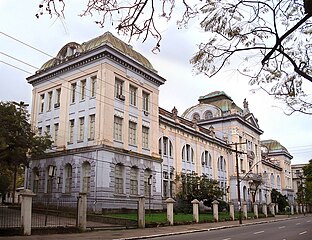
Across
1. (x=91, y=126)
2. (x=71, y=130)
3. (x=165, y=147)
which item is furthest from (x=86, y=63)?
(x=165, y=147)

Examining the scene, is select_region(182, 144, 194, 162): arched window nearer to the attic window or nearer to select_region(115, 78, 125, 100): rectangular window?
select_region(115, 78, 125, 100): rectangular window

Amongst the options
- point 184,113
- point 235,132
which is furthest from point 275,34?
point 184,113

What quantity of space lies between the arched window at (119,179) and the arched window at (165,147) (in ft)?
29.3

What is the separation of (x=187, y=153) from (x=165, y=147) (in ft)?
18.2

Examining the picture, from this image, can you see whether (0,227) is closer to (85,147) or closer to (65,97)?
(85,147)

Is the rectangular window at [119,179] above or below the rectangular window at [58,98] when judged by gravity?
below

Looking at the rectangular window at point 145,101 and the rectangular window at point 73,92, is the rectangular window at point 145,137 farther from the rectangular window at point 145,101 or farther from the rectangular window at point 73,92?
the rectangular window at point 73,92

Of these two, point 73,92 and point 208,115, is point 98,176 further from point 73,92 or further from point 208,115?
point 208,115

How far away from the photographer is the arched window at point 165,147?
4028 cm

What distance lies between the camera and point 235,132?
189 ft

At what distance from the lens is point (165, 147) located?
4159cm

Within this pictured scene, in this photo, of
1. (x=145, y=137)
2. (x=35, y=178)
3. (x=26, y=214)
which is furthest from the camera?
(x=145, y=137)

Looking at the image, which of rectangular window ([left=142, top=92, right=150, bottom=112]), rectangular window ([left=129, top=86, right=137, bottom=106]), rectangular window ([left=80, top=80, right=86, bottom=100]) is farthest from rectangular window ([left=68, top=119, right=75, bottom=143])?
rectangular window ([left=142, top=92, right=150, bottom=112])

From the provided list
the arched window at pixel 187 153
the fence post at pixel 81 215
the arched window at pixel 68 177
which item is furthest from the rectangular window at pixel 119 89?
the arched window at pixel 187 153
